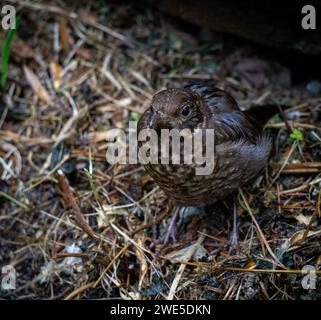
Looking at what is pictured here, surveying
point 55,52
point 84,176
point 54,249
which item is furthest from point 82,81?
point 54,249

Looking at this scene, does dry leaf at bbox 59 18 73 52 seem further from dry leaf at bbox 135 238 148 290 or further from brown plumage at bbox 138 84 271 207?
dry leaf at bbox 135 238 148 290

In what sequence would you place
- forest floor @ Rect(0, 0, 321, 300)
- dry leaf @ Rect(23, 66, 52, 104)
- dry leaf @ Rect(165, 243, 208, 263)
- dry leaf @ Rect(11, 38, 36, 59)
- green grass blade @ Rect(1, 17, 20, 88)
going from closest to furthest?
forest floor @ Rect(0, 0, 321, 300) → dry leaf @ Rect(165, 243, 208, 263) → green grass blade @ Rect(1, 17, 20, 88) → dry leaf @ Rect(23, 66, 52, 104) → dry leaf @ Rect(11, 38, 36, 59)

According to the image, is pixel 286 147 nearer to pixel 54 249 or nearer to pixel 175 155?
pixel 175 155

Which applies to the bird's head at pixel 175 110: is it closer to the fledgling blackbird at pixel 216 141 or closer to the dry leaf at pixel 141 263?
the fledgling blackbird at pixel 216 141

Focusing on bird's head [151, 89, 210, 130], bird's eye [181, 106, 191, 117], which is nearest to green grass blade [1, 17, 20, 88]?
bird's head [151, 89, 210, 130]

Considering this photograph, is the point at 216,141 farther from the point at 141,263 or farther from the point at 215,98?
the point at 141,263

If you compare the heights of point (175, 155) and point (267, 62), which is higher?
point (267, 62)
